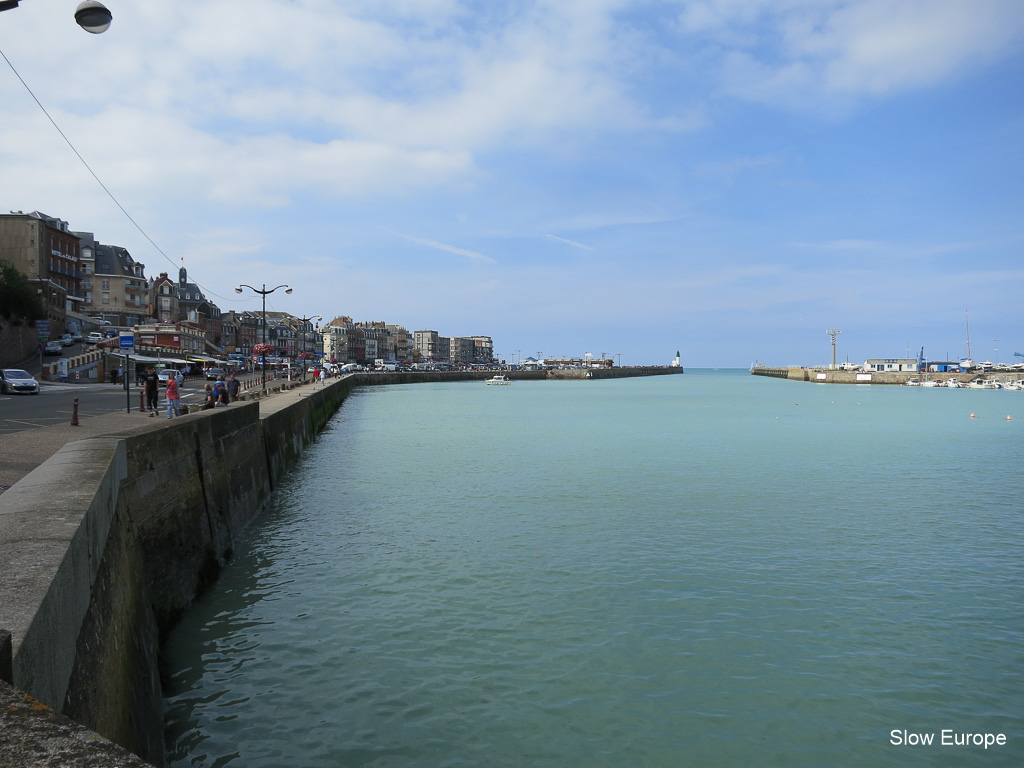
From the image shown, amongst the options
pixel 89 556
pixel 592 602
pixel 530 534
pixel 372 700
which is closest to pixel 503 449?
pixel 530 534

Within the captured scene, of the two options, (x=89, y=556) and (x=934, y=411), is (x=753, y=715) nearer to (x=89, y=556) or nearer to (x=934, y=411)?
(x=89, y=556)

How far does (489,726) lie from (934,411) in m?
78.7

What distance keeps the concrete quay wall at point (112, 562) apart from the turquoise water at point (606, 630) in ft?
2.73

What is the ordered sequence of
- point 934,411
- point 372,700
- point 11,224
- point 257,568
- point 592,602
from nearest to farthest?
point 372,700
point 592,602
point 257,568
point 934,411
point 11,224

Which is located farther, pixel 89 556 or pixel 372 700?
pixel 372 700

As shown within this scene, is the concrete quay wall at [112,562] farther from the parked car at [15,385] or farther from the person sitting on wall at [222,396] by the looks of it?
the parked car at [15,385]

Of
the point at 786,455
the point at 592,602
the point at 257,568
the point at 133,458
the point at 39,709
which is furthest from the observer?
the point at 786,455

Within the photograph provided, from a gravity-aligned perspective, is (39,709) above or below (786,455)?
above

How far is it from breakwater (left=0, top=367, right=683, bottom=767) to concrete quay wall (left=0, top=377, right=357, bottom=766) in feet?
0.06

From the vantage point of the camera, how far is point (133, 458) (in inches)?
443

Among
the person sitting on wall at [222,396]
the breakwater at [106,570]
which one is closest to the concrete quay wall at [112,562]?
the breakwater at [106,570]

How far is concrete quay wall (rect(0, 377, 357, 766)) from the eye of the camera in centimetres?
470

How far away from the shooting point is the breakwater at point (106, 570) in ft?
13.7

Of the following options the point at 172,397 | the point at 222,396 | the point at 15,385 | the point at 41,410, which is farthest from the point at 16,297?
the point at 172,397
